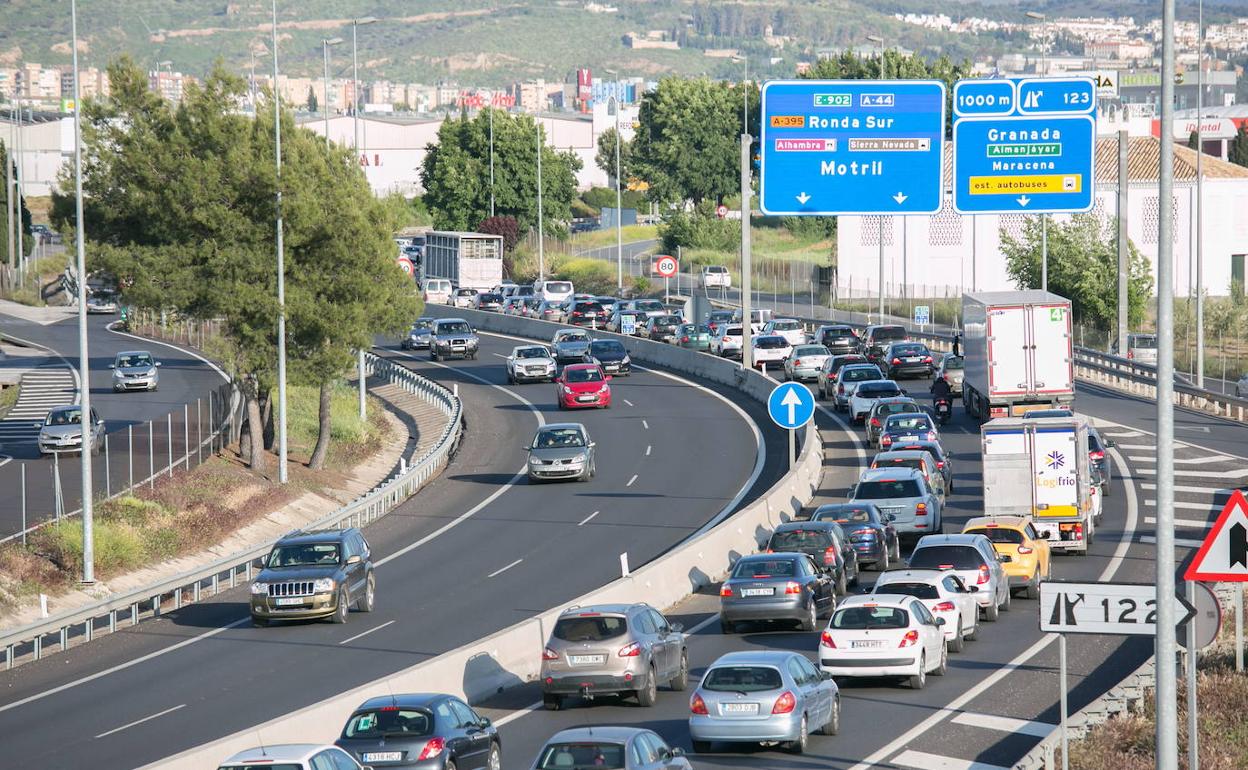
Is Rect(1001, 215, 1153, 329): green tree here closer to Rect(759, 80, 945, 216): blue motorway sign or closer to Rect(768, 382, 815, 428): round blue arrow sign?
Rect(759, 80, 945, 216): blue motorway sign

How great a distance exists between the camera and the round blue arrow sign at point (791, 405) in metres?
38.6

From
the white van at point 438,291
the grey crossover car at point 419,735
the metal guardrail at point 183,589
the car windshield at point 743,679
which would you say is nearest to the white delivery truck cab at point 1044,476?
the metal guardrail at point 183,589

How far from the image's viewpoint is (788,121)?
144ft

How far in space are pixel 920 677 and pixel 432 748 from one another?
8549mm

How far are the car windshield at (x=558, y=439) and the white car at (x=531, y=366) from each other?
1927 centimetres

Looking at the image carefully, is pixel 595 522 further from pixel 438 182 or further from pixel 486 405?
pixel 438 182

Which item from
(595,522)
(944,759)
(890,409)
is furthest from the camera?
(890,409)

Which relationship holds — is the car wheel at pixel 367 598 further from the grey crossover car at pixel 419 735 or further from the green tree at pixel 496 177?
the green tree at pixel 496 177

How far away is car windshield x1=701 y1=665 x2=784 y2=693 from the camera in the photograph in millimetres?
19938

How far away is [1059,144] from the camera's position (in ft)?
147

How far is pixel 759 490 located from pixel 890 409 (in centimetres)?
785

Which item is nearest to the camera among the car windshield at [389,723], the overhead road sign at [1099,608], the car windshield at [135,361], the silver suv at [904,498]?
the overhead road sign at [1099,608]

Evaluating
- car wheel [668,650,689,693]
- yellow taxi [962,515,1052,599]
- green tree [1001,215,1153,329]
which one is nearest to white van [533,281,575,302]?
green tree [1001,215,1153,329]

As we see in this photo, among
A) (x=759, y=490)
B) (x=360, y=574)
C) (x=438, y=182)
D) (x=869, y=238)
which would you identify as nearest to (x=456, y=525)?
(x=759, y=490)
